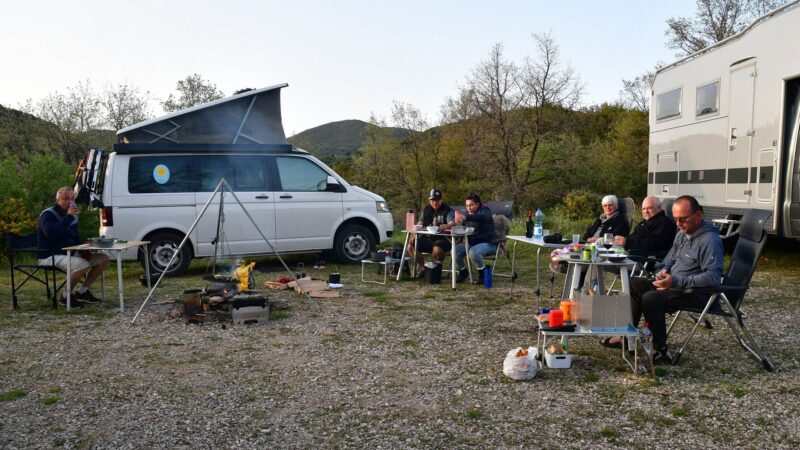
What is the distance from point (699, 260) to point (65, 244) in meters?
6.42

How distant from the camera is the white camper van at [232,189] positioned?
834 cm

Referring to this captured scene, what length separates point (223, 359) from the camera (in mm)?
4859

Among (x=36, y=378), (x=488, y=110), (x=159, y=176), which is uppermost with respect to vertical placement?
(x=488, y=110)

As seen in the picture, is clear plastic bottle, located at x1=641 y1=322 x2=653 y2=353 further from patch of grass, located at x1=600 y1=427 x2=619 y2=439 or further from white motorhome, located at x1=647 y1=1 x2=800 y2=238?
white motorhome, located at x1=647 y1=1 x2=800 y2=238

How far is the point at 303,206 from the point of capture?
30.1ft

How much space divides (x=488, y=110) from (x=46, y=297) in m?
18.6

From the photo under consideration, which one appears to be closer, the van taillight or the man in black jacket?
the man in black jacket

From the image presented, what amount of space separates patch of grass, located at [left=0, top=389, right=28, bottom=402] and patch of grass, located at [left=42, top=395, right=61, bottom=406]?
0.65ft

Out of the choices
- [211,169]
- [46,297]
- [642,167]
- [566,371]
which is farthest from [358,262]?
[642,167]

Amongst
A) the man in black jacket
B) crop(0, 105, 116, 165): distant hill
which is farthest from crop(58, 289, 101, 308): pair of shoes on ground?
crop(0, 105, 116, 165): distant hill

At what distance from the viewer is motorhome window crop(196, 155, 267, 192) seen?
877cm

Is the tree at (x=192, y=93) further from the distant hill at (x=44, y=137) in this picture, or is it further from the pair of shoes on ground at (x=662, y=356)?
the pair of shoes on ground at (x=662, y=356)

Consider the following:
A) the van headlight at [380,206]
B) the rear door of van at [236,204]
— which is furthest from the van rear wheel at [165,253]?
the van headlight at [380,206]

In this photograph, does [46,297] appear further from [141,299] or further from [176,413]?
[176,413]
